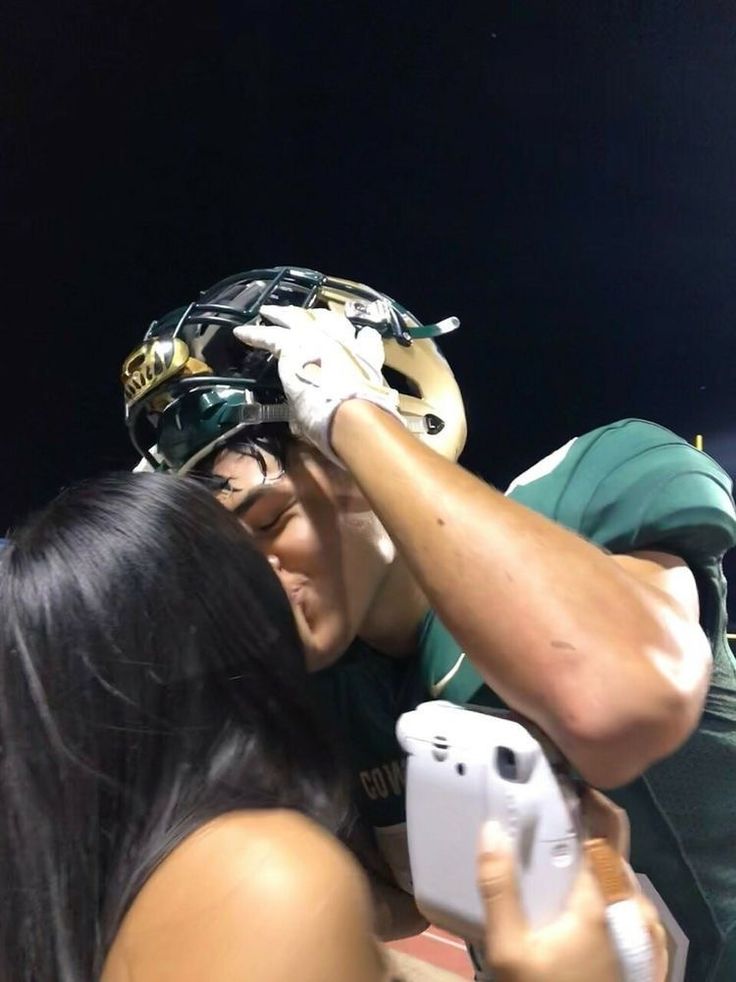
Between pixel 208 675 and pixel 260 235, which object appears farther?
pixel 260 235

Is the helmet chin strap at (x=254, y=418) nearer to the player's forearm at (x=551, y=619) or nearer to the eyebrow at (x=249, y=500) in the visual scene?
the eyebrow at (x=249, y=500)

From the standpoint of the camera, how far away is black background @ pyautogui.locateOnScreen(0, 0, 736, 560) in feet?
3.77

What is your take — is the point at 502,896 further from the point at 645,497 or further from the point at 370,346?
the point at 370,346

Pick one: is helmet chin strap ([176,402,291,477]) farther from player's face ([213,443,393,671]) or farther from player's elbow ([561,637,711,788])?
player's elbow ([561,637,711,788])

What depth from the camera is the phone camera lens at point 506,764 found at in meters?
0.48

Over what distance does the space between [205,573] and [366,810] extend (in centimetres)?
34

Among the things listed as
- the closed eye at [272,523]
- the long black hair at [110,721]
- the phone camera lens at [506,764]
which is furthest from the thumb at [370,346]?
the phone camera lens at [506,764]

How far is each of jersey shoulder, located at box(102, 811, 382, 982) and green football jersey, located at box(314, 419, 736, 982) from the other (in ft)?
0.63

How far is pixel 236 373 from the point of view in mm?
820

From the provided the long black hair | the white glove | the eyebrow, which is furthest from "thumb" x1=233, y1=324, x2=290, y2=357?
the long black hair

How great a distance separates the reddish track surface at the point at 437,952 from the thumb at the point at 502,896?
0.29 meters

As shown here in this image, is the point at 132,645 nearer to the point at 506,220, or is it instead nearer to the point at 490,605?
the point at 490,605

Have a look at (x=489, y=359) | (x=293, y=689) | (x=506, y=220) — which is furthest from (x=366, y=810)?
(x=506, y=220)

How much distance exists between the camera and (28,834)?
1.85ft
